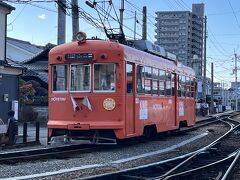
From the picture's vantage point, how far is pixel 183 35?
204ft

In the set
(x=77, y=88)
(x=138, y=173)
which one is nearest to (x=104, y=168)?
(x=138, y=173)

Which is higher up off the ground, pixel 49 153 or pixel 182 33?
pixel 182 33

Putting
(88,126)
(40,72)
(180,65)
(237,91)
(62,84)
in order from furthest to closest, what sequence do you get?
1. (237,91)
2. (40,72)
3. (180,65)
4. (62,84)
5. (88,126)

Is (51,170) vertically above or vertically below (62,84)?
below

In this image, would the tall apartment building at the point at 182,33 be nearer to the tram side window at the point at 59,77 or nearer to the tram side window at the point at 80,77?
the tram side window at the point at 59,77

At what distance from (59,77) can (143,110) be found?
9.58 feet

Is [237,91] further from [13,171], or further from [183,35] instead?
[13,171]

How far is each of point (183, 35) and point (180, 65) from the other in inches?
1688

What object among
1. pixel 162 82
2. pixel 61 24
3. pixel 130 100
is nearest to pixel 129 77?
pixel 130 100

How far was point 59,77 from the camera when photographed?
14.3 metres

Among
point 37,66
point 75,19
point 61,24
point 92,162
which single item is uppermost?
point 75,19

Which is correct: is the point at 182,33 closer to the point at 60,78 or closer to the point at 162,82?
the point at 162,82

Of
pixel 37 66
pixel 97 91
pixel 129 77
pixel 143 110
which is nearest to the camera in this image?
pixel 97 91

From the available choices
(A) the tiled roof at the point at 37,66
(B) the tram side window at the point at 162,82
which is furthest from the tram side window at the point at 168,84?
(A) the tiled roof at the point at 37,66
